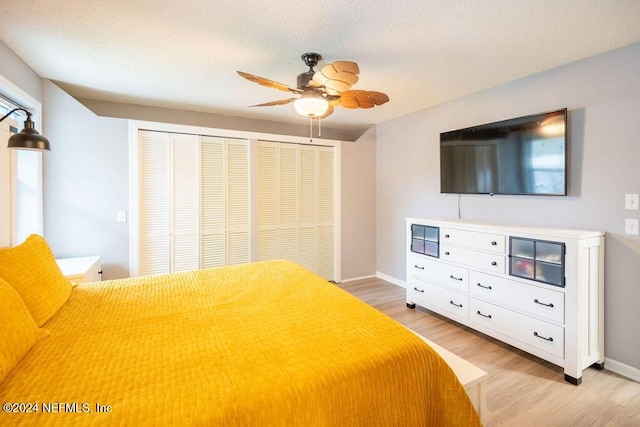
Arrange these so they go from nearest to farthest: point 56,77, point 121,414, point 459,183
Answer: point 121,414 → point 56,77 → point 459,183

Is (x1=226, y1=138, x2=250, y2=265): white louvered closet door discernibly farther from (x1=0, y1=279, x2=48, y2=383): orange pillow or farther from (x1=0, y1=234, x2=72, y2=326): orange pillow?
(x1=0, y1=279, x2=48, y2=383): orange pillow

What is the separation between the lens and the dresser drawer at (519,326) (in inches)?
86.2

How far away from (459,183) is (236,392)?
3.13 metres

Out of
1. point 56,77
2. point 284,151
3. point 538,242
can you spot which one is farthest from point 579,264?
point 56,77

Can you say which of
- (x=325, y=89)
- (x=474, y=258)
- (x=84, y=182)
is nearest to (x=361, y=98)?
(x=325, y=89)

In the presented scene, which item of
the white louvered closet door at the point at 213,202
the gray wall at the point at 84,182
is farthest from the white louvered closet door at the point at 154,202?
the white louvered closet door at the point at 213,202

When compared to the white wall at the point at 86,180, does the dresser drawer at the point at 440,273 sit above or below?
below

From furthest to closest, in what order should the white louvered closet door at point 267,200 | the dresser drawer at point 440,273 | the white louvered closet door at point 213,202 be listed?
the white louvered closet door at point 267,200, the white louvered closet door at point 213,202, the dresser drawer at point 440,273

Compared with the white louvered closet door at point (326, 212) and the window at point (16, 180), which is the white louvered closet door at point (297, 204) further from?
the window at point (16, 180)

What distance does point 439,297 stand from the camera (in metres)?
3.10

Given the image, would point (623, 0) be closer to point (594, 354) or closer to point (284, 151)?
point (594, 354)

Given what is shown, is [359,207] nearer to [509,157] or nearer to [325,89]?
[509,157]

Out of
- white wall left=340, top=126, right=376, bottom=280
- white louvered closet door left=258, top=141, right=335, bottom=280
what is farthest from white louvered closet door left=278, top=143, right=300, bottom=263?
white wall left=340, top=126, right=376, bottom=280

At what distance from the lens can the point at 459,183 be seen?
328 cm
